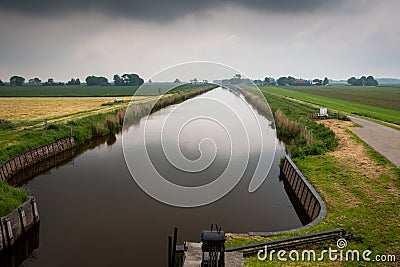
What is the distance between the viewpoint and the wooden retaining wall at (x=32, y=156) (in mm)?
A: 16619

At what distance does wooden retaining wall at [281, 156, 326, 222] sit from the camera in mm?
11273

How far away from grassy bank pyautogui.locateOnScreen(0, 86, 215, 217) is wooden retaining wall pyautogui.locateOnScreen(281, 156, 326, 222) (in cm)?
946

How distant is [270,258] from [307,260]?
0.78 metres

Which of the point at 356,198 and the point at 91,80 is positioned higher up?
the point at 91,80

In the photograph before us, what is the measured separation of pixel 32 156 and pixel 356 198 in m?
16.5

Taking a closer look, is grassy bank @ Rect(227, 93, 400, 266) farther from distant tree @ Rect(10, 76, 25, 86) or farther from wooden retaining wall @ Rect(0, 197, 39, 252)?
distant tree @ Rect(10, 76, 25, 86)

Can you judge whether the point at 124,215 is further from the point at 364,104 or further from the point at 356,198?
the point at 364,104

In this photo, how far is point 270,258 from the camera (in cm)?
773

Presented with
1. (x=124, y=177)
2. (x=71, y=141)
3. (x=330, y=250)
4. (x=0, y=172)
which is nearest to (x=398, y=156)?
(x=330, y=250)

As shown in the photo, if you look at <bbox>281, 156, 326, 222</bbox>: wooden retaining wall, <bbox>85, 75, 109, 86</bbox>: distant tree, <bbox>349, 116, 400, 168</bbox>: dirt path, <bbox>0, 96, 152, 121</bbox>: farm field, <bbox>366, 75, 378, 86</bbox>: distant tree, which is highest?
<bbox>85, 75, 109, 86</bbox>: distant tree

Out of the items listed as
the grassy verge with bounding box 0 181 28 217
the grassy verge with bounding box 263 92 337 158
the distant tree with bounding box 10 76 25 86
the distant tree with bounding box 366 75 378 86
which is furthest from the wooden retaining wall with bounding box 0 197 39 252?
the distant tree with bounding box 366 75 378 86

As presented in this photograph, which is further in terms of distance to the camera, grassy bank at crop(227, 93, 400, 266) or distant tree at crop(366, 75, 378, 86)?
distant tree at crop(366, 75, 378, 86)

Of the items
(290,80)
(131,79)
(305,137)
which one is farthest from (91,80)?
(305,137)

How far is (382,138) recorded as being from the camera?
20.1 meters
